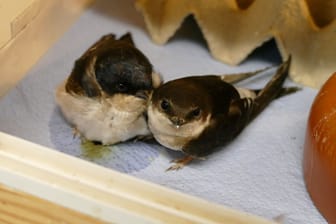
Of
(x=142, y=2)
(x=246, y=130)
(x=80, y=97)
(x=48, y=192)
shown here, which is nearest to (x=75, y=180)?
(x=48, y=192)

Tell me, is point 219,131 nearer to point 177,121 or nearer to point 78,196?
point 177,121

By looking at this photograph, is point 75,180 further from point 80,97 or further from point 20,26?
point 20,26

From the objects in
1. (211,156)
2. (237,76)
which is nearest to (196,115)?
(211,156)

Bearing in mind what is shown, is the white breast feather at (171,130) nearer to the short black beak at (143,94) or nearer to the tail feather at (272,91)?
the short black beak at (143,94)

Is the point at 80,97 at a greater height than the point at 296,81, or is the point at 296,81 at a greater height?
the point at 80,97

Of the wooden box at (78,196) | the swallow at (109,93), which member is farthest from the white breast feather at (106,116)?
the wooden box at (78,196)

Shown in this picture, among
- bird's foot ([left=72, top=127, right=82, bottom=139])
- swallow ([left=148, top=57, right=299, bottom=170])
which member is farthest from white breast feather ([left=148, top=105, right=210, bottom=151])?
bird's foot ([left=72, top=127, right=82, bottom=139])
